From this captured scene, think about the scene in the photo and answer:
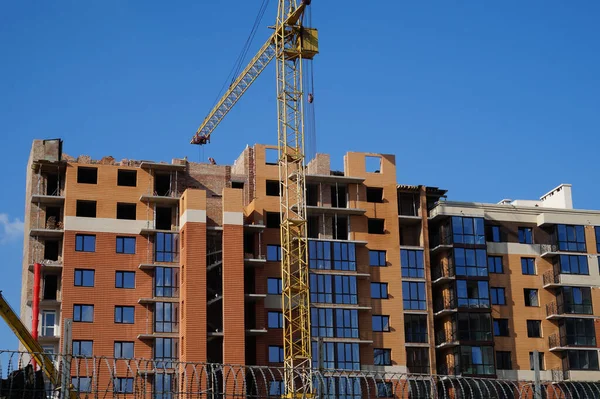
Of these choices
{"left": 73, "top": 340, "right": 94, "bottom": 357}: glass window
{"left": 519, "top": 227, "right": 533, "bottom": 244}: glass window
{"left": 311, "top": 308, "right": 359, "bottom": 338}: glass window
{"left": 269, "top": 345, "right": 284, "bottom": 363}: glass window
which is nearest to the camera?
{"left": 73, "top": 340, "right": 94, "bottom": 357}: glass window

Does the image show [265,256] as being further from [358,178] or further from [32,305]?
[32,305]

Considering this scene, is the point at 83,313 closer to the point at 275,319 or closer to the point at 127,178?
the point at 127,178

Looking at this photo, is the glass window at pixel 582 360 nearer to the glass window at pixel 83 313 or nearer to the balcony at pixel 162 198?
the balcony at pixel 162 198

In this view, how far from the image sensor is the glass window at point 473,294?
298ft

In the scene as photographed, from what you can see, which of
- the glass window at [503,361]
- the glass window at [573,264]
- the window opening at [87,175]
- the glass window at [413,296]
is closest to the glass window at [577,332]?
the glass window at [573,264]

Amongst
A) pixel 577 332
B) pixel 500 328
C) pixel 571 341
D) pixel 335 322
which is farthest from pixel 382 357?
pixel 577 332

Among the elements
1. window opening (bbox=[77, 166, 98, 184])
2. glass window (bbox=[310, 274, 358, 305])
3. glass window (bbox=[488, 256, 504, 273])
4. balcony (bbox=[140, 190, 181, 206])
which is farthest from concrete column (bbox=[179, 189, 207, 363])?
glass window (bbox=[488, 256, 504, 273])

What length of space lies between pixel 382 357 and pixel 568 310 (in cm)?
1827

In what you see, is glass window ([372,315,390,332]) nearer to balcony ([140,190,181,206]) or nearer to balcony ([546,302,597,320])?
balcony ([546,302,597,320])

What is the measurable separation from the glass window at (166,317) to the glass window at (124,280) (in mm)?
2660

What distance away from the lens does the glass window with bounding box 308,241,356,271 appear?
8906cm

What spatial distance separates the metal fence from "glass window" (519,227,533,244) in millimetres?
14665

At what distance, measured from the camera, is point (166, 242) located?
86.4 meters

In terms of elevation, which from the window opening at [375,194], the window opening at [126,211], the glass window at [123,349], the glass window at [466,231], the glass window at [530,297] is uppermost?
the window opening at [375,194]
